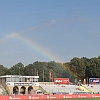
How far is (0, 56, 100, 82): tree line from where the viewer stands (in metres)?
121

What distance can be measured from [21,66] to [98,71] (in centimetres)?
4792

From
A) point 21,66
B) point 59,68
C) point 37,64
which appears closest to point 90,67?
point 59,68

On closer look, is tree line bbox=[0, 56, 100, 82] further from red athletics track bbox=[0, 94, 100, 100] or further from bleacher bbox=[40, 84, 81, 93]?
red athletics track bbox=[0, 94, 100, 100]

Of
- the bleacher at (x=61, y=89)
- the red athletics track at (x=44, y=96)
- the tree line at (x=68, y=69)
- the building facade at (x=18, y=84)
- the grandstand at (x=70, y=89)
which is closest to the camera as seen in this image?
the red athletics track at (x=44, y=96)

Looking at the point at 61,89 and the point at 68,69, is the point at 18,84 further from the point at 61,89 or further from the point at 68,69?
the point at 68,69

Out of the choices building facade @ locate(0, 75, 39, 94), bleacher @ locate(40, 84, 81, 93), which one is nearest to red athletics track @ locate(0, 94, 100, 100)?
bleacher @ locate(40, 84, 81, 93)

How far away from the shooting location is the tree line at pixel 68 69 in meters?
121

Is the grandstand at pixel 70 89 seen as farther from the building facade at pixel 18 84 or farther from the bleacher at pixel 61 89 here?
the building facade at pixel 18 84

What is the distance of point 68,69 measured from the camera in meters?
130

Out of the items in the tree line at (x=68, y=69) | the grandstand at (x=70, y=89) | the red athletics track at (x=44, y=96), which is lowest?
the red athletics track at (x=44, y=96)

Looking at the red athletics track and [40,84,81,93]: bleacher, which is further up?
[40,84,81,93]: bleacher

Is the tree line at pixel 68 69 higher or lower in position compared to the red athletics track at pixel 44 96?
higher

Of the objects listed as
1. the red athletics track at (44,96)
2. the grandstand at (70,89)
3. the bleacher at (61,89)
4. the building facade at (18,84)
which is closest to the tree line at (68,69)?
the grandstand at (70,89)

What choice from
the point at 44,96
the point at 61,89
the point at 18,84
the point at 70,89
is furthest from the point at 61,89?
the point at 44,96
